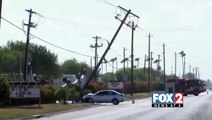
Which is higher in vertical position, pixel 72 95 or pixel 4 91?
pixel 4 91

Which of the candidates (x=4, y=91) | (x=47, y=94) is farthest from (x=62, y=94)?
(x=4, y=91)

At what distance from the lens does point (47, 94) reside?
48.1 meters

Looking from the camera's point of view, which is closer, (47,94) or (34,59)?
(47,94)

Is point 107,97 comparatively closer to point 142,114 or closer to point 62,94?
point 62,94

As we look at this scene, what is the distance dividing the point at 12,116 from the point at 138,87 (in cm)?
7347

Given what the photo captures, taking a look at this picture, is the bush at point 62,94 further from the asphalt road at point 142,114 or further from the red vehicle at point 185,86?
the red vehicle at point 185,86

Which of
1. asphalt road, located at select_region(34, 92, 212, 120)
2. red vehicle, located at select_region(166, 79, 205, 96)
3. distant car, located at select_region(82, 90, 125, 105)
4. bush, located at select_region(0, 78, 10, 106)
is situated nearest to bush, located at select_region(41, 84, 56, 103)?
distant car, located at select_region(82, 90, 125, 105)

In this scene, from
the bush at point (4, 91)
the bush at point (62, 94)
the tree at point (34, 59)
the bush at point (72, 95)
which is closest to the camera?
the bush at point (4, 91)

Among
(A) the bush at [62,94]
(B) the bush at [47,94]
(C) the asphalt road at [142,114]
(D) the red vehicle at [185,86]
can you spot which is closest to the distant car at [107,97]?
(A) the bush at [62,94]

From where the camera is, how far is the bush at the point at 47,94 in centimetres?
4778

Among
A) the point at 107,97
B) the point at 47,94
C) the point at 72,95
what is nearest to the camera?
the point at 47,94

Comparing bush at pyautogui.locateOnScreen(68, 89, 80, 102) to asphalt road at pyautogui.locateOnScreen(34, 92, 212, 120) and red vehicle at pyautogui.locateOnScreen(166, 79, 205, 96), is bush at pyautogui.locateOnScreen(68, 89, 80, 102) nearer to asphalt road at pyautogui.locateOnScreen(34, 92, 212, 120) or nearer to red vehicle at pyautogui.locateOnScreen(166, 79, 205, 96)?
asphalt road at pyautogui.locateOnScreen(34, 92, 212, 120)

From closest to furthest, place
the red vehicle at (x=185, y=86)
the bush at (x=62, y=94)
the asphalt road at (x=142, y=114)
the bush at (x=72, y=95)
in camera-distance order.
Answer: the asphalt road at (x=142, y=114), the bush at (x=62, y=94), the bush at (x=72, y=95), the red vehicle at (x=185, y=86)

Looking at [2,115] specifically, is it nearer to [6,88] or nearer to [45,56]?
[6,88]
